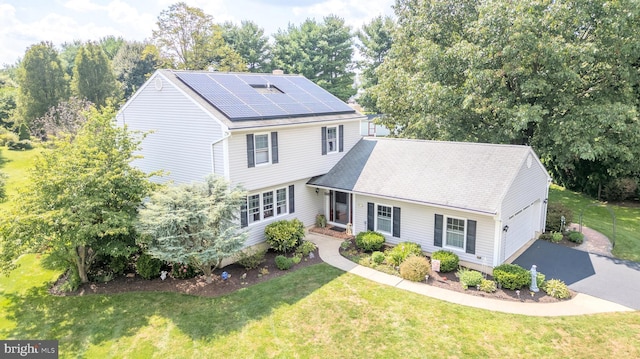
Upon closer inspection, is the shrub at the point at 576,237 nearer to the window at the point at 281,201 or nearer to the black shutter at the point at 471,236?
the black shutter at the point at 471,236

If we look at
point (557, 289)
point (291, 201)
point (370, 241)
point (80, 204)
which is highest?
→ point (80, 204)

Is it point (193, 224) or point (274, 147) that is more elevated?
point (274, 147)

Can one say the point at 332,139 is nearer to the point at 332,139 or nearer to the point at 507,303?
the point at 332,139

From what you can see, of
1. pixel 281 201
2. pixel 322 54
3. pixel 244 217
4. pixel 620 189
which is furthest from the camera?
pixel 322 54

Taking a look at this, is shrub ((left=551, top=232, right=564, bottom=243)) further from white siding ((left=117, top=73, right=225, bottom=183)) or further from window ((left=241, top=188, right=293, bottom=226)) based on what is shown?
white siding ((left=117, top=73, right=225, bottom=183))

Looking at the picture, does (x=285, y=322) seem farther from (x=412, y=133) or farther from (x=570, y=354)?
(x=412, y=133)

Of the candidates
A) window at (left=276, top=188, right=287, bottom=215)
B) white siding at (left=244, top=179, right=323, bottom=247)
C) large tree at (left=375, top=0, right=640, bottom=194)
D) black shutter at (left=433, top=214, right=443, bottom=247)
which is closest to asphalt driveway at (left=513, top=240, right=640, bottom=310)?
black shutter at (left=433, top=214, right=443, bottom=247)

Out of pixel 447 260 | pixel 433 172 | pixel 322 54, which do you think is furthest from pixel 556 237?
pixel 322 54
